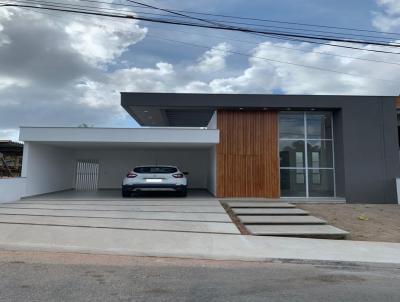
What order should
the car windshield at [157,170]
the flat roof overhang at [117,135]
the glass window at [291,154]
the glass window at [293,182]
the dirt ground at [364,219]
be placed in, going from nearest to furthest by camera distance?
the dirt ground at [364,219] < the flat roof overhang at [117,135] < the car windshield at [157,170] < the glass window at [293,182] < the glass window at [291,154]

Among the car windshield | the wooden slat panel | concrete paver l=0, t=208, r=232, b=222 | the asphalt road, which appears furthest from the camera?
the wooden slat panel

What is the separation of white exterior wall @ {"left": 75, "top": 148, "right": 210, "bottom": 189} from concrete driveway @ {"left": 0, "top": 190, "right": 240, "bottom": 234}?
22.6 ft

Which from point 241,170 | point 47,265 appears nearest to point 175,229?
point 47,265

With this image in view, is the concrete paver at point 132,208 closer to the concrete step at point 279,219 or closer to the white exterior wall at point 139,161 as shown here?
the concrete step at point 279,219

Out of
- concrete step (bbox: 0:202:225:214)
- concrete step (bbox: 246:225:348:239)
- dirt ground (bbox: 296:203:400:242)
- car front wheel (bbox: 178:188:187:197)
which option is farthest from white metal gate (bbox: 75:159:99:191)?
concrete step (bbox: 246:225:348:239)

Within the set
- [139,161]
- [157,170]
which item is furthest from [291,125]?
[139,161]

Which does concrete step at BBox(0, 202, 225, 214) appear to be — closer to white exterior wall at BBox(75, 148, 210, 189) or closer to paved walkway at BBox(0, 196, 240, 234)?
paved walkway at BBox(0, 196, 240, 234)

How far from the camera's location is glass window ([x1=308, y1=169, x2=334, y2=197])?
51.9 ft

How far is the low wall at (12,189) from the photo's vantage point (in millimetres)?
12975

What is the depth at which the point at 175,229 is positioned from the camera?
887 cm

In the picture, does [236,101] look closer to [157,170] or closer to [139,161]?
[157,170]

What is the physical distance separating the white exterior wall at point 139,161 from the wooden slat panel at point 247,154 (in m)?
5.27

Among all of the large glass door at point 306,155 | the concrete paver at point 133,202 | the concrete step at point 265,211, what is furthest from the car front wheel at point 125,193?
the large glass door at point 306,155

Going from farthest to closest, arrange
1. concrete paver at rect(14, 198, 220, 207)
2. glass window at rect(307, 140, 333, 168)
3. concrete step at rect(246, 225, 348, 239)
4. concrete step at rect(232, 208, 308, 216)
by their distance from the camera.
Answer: glass window at rect(307, 140, 333, 168) < concrete paver at rect(14, 198, 220, 207) < concrete step at rect(232, 208, 308, 216) < concrete step at rect(246, 225, 348, 239)
